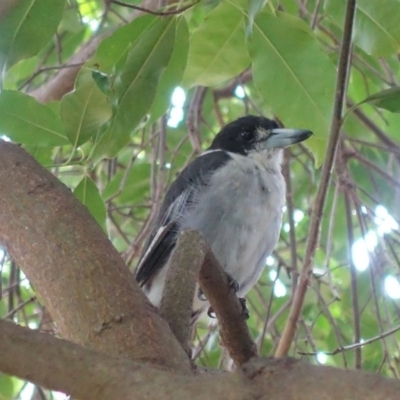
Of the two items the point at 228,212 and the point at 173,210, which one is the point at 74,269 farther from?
the point at 173,210

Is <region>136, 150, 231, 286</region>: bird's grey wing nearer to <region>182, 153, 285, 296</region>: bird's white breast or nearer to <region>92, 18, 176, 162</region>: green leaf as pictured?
<region>182, 153, 285, 296</region>: bird's white breast

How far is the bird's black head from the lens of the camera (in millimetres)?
2838

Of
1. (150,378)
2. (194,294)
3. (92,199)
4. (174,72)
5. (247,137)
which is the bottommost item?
(150,378)

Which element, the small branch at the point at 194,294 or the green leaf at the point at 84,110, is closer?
the small branch at the point at 194,294

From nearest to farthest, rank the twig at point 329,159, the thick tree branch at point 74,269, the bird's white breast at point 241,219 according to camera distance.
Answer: the thick tree branch at point 74,269 < the twig at point 329,159 < the bird's white breast at point 241,219

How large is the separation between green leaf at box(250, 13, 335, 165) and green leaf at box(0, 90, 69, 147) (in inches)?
18.5

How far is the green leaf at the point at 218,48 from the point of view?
1.88 metres

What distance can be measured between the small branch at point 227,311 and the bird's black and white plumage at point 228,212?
842mm

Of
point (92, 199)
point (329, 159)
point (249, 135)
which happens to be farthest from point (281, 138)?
point (329, 159)

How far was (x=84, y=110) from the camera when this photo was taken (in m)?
1.68

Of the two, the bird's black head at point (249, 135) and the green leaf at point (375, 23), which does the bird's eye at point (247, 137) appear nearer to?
the bird's black head at point (249, 135)

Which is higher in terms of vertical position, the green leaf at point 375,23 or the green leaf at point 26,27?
the green leaf at point 26,27

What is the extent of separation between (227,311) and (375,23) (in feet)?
2.18

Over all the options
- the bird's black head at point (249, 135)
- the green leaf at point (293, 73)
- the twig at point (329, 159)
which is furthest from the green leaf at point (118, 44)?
the bird's black head at point (249, 135)
